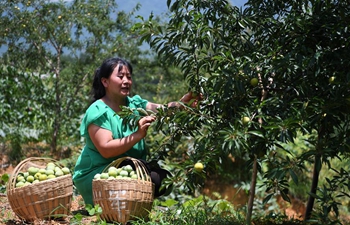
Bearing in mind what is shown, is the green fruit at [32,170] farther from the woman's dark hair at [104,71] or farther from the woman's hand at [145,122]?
the woman's dark hair at [104,71]

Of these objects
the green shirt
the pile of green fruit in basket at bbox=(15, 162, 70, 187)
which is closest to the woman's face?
the green shirt

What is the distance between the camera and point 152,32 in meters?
3.40

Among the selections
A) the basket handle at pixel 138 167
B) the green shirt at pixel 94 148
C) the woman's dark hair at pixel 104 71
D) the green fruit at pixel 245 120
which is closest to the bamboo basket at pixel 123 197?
the basket handle at pixel 138 167

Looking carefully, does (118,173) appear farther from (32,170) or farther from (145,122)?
(32,170)

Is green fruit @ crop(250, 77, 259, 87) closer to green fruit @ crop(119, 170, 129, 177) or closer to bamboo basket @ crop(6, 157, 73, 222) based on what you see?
green fruit @ crop(119, 170, 129, 177)

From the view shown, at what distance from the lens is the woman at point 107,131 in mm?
3731

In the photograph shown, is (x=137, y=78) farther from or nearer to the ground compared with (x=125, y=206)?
farther from the ground

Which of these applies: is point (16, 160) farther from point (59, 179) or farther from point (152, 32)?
point (152, 32)

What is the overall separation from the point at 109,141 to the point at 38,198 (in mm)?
630

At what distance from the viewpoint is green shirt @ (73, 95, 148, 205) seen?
382cm

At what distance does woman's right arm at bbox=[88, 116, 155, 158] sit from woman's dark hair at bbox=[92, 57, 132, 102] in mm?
459

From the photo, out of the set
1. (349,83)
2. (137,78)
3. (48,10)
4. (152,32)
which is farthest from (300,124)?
(137,78)

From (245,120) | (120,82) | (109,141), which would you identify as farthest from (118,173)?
(245,120)

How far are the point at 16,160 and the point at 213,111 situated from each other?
540 centimetres
